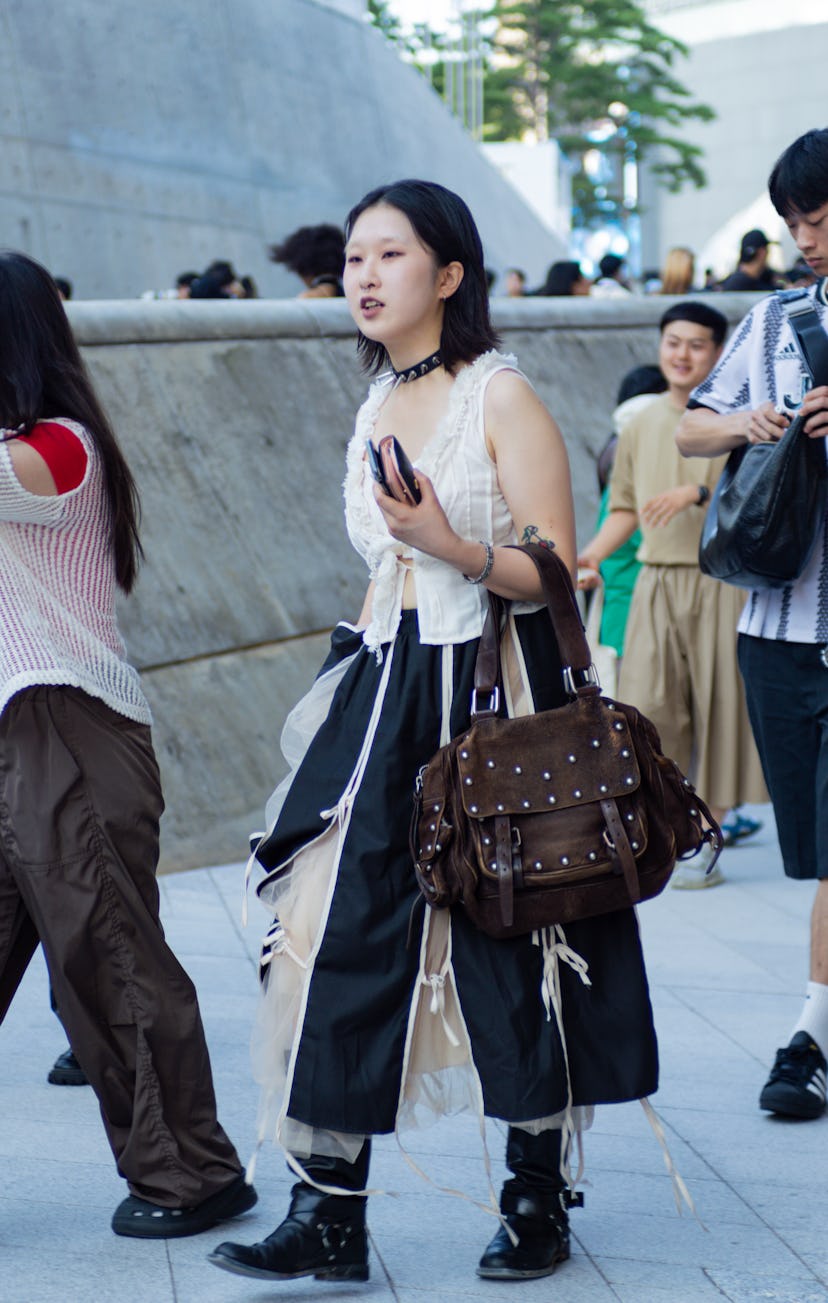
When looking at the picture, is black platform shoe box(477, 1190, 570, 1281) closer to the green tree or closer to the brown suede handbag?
the brown suede handbag

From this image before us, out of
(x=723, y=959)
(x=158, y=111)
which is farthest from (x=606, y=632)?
(x=158, y=111)

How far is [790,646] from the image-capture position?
159 inches

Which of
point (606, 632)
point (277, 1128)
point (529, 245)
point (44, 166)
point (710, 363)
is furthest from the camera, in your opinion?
point (529, 245)

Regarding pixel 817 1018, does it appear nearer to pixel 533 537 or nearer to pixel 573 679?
pixel 573 679

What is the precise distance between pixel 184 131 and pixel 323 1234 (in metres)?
15.0

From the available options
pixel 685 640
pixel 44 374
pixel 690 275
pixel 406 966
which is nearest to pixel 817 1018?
pixel 406 966

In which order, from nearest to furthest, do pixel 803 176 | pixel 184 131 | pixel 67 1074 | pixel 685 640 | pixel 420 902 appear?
pixel 420 902
pixel 803 176
pixel 67 1074
pixel 685 640
pixel 184 131

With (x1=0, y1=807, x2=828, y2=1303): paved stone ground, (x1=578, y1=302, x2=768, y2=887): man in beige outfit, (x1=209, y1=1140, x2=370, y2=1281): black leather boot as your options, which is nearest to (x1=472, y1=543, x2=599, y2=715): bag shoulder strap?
(x1=209, y1=1140, x2=370, y2=1281): black leather boot

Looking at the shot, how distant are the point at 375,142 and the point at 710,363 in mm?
14363

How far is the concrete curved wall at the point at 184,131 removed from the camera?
14.7 metres

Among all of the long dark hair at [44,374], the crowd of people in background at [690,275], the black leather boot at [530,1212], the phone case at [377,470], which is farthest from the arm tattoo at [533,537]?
the crowd of people in background at [690,275]

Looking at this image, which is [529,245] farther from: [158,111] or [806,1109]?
[806,1109]

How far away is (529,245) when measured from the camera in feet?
79.8

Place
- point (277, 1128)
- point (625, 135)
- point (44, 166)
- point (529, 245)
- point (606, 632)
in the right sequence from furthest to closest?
point (625, 135) < point (529, 245) < point (44, 166) < point (606, 632) < point (277, 1128)
